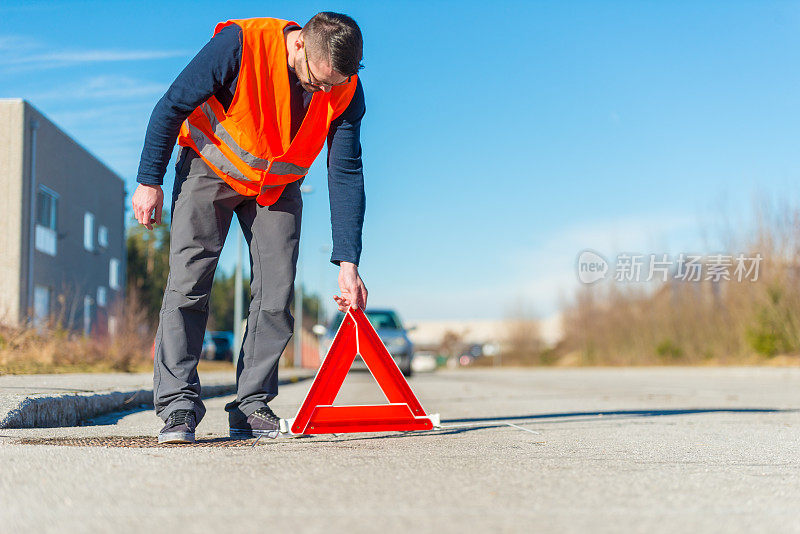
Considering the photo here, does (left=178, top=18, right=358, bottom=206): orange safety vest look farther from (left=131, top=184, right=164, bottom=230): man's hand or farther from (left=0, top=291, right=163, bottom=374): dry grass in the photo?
(left=0, top=291, right=163, bottom=374): dry grass

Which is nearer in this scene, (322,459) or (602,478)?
(602,478)

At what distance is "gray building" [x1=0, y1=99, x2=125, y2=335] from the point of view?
20.5 m

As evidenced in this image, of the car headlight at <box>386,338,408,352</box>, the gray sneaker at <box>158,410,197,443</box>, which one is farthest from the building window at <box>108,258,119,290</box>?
the gray sneaker at <box>158,410,197,443</box>

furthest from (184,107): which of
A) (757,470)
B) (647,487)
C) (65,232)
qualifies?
(65,232)

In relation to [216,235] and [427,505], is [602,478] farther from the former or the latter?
[216,235]

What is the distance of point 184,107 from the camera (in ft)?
11.8

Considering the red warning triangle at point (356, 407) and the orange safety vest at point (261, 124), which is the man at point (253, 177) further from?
the red warning triangle at point (356, 407)

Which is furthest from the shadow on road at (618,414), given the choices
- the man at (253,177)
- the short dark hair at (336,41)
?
the short dark hair at (336,41)

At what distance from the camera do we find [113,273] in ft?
101

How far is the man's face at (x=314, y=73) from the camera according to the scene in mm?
3434

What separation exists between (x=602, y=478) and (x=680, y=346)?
27918 millimetres

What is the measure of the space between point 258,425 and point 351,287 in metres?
0.78

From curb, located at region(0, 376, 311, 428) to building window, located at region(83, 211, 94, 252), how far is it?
21.4 meters

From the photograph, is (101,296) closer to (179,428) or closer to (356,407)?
(356,407)
